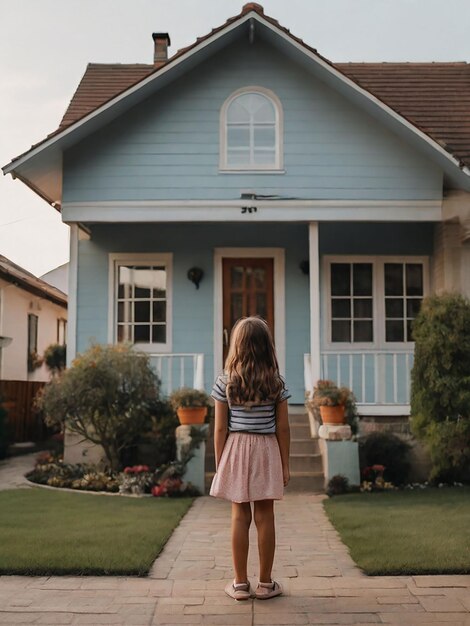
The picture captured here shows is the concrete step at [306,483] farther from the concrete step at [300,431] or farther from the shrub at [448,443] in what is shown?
the shrub at [448,443]

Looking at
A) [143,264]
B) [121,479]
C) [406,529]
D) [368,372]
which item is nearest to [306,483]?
[121,479]

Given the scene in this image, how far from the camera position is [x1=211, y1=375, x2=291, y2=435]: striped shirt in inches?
195

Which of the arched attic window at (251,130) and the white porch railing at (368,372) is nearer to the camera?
the white porch railing at (368,372)

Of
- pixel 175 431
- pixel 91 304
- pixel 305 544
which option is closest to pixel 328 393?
pixel 175 431

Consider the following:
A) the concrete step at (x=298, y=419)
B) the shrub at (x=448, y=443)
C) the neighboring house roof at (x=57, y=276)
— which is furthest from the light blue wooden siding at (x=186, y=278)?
the neighboring house roof at (x=57, y=276)

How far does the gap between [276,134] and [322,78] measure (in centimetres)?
105

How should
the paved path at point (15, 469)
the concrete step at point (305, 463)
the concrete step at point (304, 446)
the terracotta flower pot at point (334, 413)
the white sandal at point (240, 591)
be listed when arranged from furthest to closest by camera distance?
the concrete step at point (304, 446) < the paved path at point (15, 469) < the concrete step at point (305, 463) < the terracotta flower pot at point (334, 413) < the white sandal at point (240, 591)

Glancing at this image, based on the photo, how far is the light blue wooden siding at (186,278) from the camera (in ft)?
42.3

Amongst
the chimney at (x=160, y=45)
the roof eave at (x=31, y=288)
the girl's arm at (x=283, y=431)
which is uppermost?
the chimney at (x=160, y=45)

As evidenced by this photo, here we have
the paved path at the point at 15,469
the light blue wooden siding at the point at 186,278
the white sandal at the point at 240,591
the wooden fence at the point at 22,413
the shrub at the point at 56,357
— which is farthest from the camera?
the shrub at the point at 56,357

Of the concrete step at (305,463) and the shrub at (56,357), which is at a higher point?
the shrub at (56,357)

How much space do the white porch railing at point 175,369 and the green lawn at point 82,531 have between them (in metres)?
2.99

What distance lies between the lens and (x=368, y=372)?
41.7 feet

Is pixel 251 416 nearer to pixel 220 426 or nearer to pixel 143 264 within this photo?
pixel 220 426
